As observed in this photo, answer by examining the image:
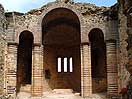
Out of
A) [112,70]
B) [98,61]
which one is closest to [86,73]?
[112,70]

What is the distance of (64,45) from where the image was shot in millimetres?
22297

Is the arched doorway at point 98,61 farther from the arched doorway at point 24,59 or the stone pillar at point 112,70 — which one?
the arched doorway at point 24,59

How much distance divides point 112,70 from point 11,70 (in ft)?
→ 20.6

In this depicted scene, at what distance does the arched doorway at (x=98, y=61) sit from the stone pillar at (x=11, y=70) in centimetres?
555

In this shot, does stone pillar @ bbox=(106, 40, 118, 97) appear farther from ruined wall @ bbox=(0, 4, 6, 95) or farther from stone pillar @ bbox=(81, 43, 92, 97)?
ruined wall @ bbox=(0, 4, 6, 95)

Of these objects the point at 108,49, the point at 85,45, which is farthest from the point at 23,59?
the point at 108,49

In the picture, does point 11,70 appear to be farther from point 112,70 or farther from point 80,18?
point 112,70

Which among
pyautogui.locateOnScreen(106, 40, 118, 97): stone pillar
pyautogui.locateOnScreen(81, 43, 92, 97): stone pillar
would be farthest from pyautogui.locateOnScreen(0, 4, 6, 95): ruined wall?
pyautogui.locateOnScreen(106, 40, 118, 97): stone pillar

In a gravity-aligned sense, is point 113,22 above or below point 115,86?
above

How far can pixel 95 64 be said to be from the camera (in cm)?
2134

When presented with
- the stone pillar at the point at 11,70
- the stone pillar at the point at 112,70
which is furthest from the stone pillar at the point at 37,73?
the stone pillar at the point at 112,70

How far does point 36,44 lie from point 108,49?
4635mm

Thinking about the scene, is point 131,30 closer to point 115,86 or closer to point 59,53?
point 115,86

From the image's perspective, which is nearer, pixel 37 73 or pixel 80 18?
pixel 37 73
